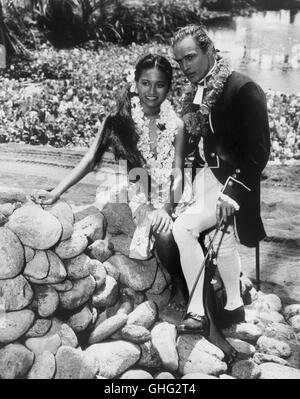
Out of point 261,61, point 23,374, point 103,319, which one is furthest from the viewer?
point 261,61

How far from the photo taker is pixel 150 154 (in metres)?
→ 2.45

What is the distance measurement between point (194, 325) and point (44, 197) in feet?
3.08

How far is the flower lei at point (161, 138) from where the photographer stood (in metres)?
2.41

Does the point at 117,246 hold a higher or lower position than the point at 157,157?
lower

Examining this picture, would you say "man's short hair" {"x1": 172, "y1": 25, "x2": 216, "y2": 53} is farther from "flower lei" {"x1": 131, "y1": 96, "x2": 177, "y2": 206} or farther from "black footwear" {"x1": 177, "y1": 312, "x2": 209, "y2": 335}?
"black footwear" {"x1": 177, "y1": 312, "x2": 209, "y2": 335}

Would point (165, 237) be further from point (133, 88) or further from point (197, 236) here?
point (133, 88)

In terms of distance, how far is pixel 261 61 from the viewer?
266 centimetres

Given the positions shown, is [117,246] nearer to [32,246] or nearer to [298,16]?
[32,246]

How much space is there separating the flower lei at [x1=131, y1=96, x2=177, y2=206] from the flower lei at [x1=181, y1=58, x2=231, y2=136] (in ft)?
0.23

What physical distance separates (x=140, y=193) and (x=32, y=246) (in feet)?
1.90

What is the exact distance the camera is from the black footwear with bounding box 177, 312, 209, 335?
7.82ft

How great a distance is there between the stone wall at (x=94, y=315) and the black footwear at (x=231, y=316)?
0.13 feet
